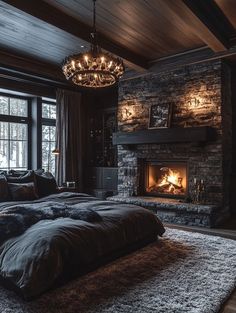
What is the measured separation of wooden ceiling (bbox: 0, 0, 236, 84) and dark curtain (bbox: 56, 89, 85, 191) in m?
1.26

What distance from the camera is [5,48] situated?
515 centimetres

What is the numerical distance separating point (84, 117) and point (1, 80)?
244cm

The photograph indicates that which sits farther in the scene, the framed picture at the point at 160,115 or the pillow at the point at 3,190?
the framed picture at the point at 160,115

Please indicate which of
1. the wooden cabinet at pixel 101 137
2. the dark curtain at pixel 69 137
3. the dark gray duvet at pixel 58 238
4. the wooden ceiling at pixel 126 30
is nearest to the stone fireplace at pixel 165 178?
the wooden cabinet at pixel 101 137

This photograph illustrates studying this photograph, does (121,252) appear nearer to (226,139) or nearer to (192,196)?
(192,196)

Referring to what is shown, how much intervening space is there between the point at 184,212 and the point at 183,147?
1272mm

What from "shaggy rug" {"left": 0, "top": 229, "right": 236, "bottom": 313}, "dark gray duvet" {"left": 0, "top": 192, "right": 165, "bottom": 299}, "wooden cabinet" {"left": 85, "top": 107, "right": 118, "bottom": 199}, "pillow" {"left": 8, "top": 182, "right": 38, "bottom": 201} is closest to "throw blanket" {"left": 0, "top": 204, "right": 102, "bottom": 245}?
"dark gray duvet" {"left": 0, "top": 192, "right": 165, "bottom": 299}

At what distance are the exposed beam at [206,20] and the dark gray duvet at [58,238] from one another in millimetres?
2594

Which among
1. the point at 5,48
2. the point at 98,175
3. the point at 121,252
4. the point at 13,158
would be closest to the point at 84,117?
the point at 98,175

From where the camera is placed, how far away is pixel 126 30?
444 cm

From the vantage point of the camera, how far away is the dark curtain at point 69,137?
6820 mm

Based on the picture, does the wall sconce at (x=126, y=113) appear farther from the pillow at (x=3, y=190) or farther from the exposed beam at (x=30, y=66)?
the pillow at (x=3, y=190)

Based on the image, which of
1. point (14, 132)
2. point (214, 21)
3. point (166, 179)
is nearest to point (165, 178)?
point (166, 179)

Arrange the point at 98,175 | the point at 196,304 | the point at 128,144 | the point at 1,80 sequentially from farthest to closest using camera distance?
the point at 98,175 → the point at 128,144 → the point at 1,80 → the point at 196,304
